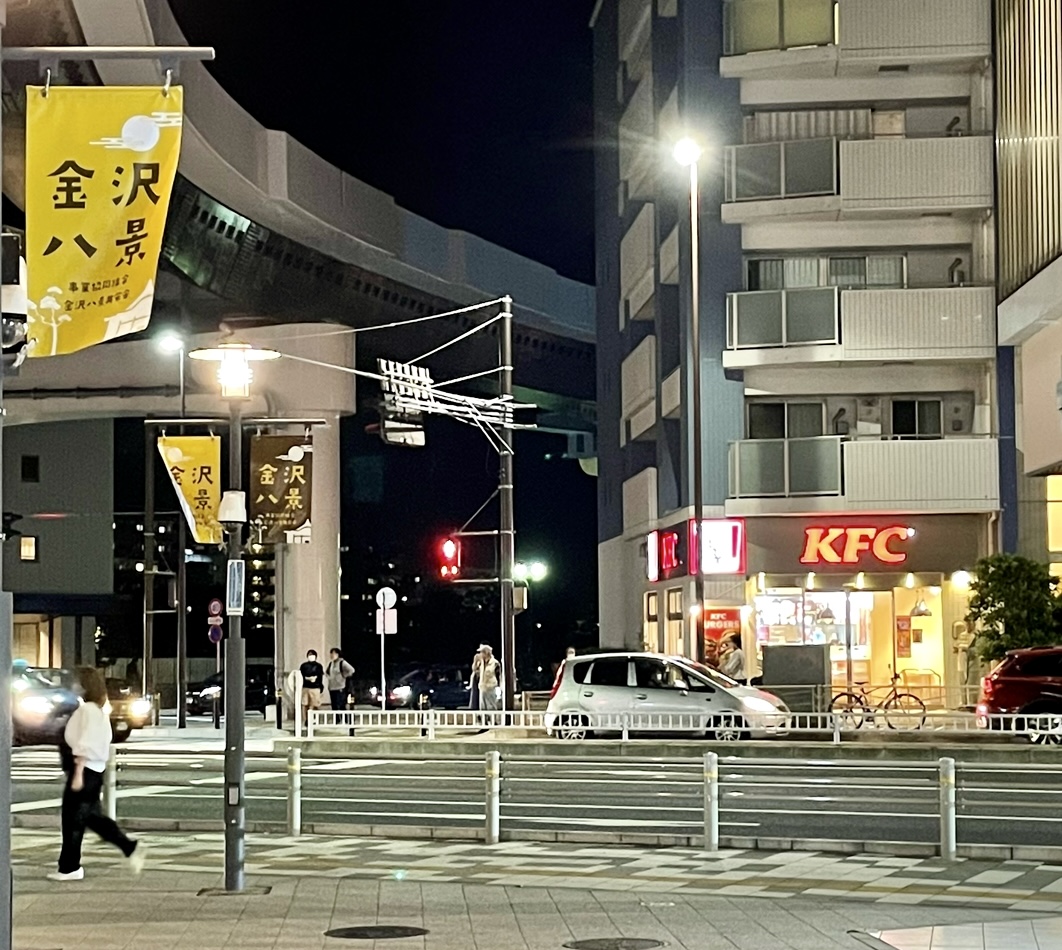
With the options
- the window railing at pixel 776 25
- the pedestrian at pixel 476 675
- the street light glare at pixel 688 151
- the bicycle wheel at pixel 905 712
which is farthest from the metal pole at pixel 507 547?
the window railing at pixel 776 25

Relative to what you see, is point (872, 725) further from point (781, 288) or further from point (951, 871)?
point (951, 871)

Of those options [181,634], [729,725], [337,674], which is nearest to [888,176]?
[729,725]

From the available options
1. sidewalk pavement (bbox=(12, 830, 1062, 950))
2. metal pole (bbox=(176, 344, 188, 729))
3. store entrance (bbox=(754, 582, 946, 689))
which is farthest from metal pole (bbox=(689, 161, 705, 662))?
sidewalk pavement (bbox=(12, 830, 1062, 950))

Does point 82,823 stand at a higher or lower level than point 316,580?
lower

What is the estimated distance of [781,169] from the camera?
40625 millimetres

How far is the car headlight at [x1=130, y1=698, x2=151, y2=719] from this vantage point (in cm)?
4203

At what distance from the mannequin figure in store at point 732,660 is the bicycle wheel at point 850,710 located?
1.83m

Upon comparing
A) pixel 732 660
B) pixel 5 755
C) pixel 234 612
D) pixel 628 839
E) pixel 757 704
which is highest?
pixel 234 612

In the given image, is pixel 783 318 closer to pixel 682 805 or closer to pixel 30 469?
pixel 682 805

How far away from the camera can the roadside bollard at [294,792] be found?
60.4 feet

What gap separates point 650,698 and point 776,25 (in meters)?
17.4

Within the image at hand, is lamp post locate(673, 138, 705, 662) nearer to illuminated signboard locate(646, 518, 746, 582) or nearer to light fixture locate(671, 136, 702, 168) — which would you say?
light fixture locate(671, 136, 702, 168)

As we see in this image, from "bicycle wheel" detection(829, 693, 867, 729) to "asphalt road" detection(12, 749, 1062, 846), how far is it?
6.73m

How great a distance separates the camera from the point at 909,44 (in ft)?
132
